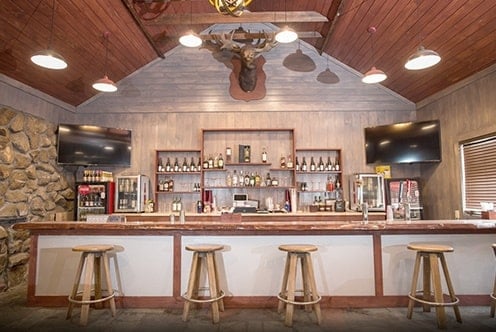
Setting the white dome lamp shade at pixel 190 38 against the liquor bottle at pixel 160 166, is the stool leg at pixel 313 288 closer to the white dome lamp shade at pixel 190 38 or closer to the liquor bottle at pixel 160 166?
the white dome lamp shade at pixel 190 38

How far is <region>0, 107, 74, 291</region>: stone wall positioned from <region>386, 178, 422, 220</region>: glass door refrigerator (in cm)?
553

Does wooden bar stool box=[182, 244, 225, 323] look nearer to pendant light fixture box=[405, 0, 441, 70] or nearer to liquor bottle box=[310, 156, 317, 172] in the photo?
pendant light fixture box=[405, 0, 441, 70]

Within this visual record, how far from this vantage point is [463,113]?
4414 millimetres

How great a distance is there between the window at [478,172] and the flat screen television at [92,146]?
5.39m

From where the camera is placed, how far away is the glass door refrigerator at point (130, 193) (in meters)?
5.24

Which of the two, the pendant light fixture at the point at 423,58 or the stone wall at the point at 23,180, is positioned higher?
the pendant light fixture at the point at 423,58

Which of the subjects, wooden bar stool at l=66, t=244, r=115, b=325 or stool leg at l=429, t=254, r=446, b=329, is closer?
stool leg at l=429, t=254, r=446, b=329

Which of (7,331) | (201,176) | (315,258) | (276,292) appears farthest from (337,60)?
(7,331)

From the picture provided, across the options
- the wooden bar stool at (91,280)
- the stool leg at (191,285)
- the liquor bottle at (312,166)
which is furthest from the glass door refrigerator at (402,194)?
the wooden bar stool at (91,280)

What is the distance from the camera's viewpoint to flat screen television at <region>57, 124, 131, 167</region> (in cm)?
509

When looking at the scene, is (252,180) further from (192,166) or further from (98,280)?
(98,280)

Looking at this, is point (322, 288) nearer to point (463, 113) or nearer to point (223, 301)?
point (223, 301)

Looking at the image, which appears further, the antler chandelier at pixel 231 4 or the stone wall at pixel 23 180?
the stone wall at pixel 23 180

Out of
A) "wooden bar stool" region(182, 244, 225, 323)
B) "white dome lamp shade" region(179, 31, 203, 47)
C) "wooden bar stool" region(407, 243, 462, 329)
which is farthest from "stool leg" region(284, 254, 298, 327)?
"white dome lamp shade" region(179, 31, 203, 47)
